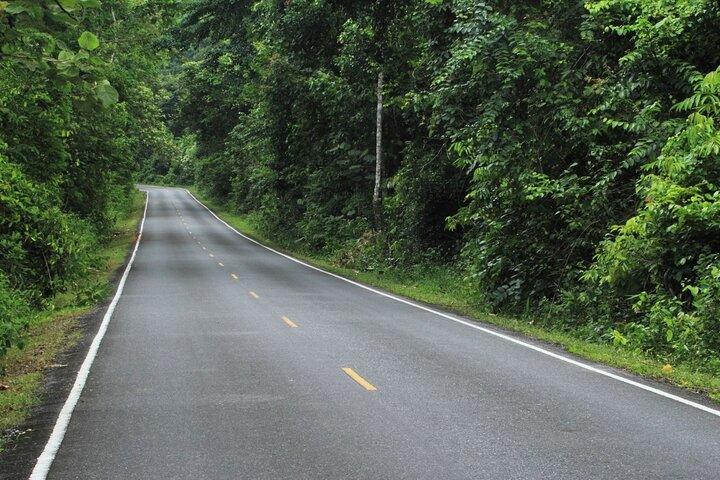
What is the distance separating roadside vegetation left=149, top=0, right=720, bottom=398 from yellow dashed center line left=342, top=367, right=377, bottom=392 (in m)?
3.69

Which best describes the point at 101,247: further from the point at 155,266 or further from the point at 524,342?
the point at 524,342

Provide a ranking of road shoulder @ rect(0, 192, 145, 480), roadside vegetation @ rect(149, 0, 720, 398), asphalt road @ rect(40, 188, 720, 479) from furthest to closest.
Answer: roadside vegetation @ rect(149, 0, 720, 398), road shoulder @ rect(0, 192, 145, 480), asphalt road @ rect(40, 188, 720, 479)

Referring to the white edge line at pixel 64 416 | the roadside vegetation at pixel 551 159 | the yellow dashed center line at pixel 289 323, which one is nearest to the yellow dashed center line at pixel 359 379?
the white edge line at pixel 64 416

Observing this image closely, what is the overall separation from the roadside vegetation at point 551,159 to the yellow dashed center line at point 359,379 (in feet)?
12.1

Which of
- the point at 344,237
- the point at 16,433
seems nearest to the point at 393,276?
the point at 344,237

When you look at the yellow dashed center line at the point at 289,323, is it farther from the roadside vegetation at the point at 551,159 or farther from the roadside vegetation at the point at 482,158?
the roadside vegetation at the point at 551,159

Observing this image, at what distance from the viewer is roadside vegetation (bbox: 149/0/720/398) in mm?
11211

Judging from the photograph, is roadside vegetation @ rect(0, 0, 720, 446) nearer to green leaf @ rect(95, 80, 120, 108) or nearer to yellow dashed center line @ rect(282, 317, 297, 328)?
green leaf @ rect(95, 80, 120, 108)

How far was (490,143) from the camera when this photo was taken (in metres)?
15.2

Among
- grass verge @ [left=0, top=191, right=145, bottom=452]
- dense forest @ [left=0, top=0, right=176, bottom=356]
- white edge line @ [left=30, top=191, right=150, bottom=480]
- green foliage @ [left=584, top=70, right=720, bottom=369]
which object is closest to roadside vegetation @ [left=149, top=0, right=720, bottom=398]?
green foliage @ [left=584, top=70, right=720, bottom=369]

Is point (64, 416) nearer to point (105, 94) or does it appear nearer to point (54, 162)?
point (105, 94)

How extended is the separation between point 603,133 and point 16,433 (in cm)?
1203

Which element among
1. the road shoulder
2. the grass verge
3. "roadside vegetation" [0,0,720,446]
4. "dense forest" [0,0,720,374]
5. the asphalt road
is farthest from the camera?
"dense forest" [0,0,720,374]

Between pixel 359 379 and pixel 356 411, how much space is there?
1.45 m
